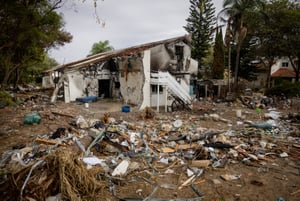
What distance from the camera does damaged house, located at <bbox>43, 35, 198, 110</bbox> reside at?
13938 mm

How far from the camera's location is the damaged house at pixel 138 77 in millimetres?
13938

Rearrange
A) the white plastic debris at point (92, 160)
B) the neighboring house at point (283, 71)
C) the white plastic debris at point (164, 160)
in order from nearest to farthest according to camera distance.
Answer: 1. the white plastic debris at point (92, 160)
2. the white plastic debris at point (164, 160)
3. the neighboring house at point (283, 71)

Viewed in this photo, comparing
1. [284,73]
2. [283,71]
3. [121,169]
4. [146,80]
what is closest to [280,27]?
[284,73]

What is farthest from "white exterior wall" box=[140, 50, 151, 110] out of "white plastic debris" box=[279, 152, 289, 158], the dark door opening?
"white plastic debris" box=[279, 152, 289, 158]

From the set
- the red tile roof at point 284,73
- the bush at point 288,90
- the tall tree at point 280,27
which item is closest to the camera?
the bush at point 288,90

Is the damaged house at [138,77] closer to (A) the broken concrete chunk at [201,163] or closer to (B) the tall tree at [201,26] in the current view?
(A) the broken concrete chunk at [201,163]

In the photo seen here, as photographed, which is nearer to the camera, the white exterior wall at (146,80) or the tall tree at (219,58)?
the white exterior wall at (146,80)

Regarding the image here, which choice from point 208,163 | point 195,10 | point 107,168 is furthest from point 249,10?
point 107,168

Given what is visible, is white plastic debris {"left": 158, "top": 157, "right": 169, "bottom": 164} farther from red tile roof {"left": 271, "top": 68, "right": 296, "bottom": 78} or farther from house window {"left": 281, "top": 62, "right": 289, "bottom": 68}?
house window {"left": 281, "top": 62, "right": 289, "bottom": 68}

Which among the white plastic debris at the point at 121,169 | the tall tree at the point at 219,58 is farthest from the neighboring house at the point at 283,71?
the white plastic debris at the point at 121,169

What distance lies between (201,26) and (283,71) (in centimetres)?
1419

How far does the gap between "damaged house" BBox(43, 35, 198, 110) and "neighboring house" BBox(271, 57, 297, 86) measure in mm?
17706

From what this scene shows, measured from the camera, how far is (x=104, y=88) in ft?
58.3

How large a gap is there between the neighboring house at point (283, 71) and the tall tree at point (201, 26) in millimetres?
10671
